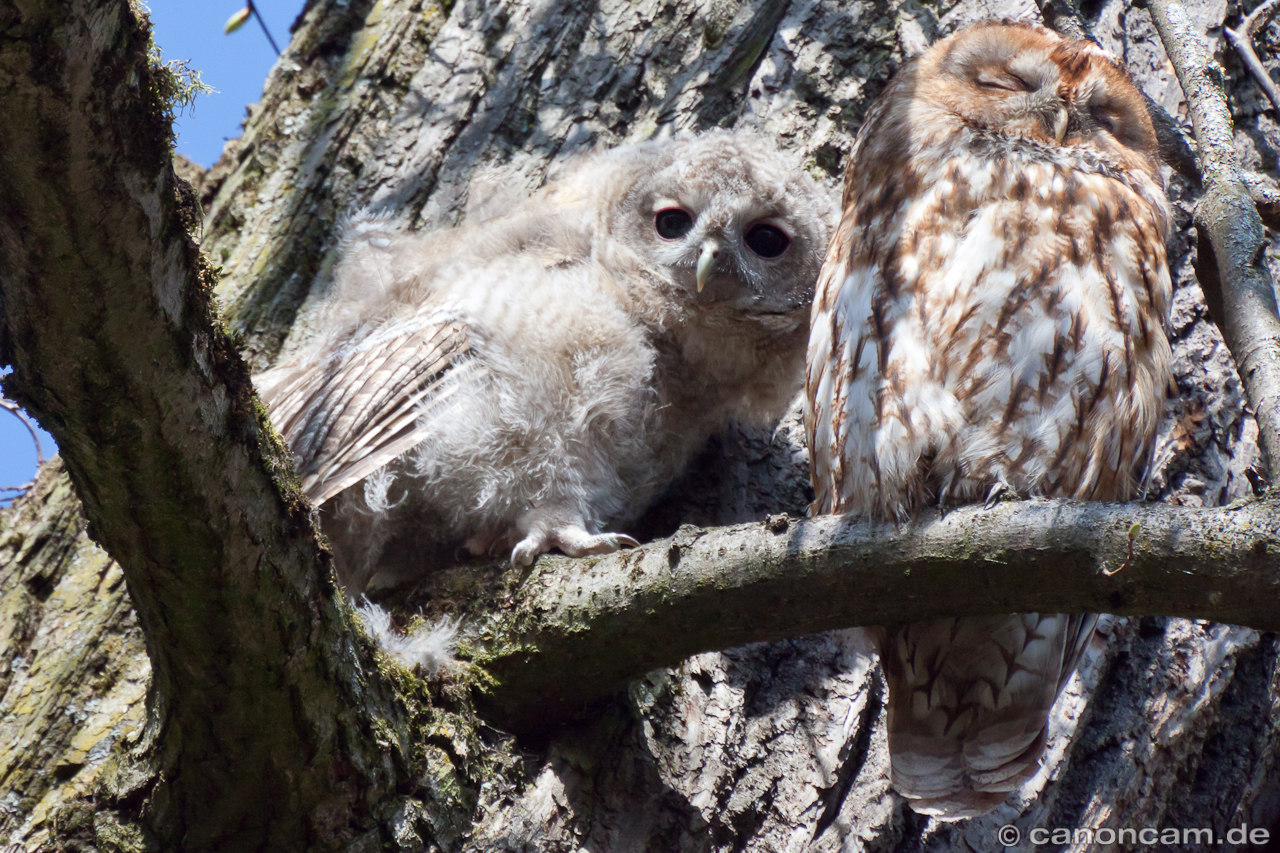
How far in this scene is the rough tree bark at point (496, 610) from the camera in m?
1.37

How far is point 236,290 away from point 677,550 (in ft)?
4.94

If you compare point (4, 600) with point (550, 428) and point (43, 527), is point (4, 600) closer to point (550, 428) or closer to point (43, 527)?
point (43, 527)

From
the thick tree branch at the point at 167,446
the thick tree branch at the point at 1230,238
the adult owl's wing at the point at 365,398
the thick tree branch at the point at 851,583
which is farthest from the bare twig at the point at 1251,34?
the thick tree branch at the point at 167,446

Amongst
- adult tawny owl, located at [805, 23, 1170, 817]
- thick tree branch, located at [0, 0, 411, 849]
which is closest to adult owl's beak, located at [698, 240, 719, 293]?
adult tawny owl, located at [805, 23, 1170, 817]

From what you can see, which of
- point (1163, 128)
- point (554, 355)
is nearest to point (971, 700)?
point (554, 355)

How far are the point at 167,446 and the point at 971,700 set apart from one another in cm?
145

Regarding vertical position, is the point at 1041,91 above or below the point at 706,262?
below

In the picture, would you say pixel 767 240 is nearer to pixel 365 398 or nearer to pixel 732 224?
pixel 732 224

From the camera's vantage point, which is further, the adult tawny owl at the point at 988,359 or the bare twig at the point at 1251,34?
the bare twig at the point at 1251,34

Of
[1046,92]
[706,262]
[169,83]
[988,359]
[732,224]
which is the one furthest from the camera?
[732,224]

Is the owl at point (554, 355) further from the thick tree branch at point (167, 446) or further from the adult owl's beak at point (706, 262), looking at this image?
the thick tree branch at point (167, 446)

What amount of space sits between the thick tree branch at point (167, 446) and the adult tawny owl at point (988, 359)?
888 mm

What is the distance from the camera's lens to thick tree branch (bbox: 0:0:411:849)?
1.00 meters

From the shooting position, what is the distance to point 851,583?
51.4 inches
